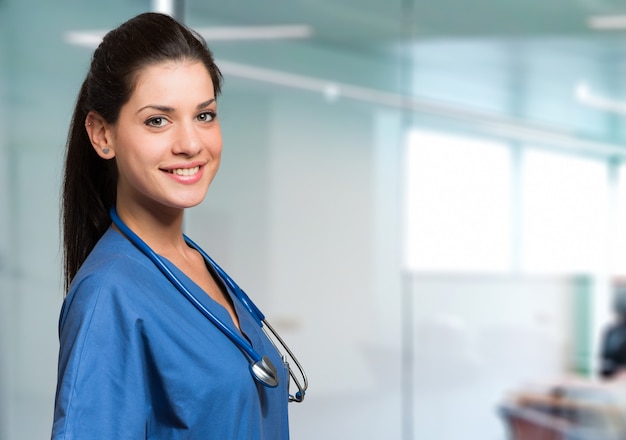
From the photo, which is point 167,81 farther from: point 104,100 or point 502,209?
point 502,209

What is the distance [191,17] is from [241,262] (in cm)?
77

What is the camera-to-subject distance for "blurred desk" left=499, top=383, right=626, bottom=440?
272cm

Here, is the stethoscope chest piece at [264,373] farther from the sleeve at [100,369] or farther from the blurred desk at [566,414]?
the blurred desk at [566,414]

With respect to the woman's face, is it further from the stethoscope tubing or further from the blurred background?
the blurred background

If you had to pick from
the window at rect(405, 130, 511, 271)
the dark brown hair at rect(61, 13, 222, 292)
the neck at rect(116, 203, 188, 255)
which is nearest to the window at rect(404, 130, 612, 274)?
the window at rect(405, 130, 511, 271)

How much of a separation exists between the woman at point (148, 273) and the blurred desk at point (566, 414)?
1658 millimetres

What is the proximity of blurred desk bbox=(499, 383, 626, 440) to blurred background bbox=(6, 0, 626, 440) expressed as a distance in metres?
0.04

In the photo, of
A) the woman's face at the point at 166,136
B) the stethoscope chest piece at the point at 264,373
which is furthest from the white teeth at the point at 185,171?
the stethoscope chest piece at the point at 264,373

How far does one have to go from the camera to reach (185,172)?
117cm

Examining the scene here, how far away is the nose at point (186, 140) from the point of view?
116 centimetres

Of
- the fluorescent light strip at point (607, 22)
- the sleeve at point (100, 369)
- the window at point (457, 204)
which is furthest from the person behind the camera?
the window at point (457, 204)

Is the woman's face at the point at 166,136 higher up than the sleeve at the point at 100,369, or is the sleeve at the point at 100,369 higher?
the woman's face at the point at 166,136

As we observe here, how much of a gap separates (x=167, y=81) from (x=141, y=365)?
1.13 feet

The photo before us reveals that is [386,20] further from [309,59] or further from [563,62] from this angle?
[563,62]
